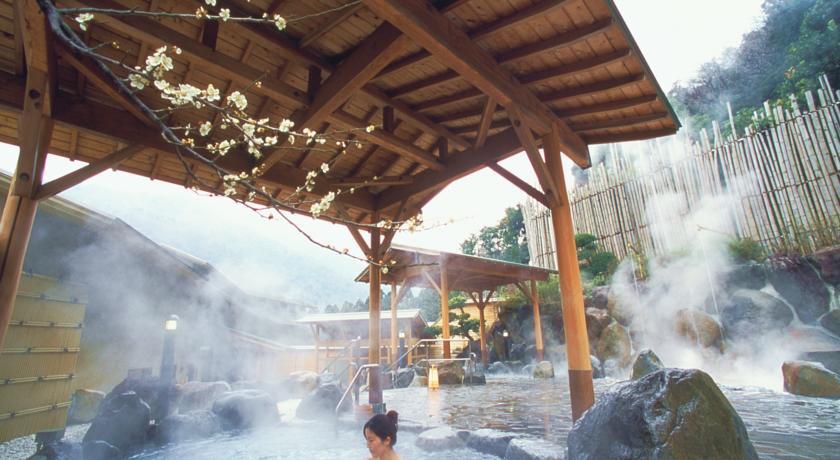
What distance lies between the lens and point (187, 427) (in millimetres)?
5922

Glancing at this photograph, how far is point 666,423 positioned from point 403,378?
9.46m

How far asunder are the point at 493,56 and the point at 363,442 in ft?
15.9

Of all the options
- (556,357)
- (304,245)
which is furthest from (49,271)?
(304,245)

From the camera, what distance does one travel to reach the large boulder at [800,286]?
913 centimetres

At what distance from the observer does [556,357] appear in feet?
48.1

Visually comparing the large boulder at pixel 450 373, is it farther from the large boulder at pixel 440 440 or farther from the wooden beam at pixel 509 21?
the wooden beam at pixel 509 21

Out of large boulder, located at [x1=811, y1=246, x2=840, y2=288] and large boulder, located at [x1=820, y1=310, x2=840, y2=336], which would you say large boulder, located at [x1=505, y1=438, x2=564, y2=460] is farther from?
large boulder, located at [x1=811, y1=246, x2=840, y2=288]

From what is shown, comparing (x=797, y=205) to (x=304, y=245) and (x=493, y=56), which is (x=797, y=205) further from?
(x=304, y=245)

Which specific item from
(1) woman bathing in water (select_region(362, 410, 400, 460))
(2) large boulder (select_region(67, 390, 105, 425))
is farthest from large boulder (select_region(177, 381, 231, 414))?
(1) woman bathing in water (select_region(362, 410, 400, 460))

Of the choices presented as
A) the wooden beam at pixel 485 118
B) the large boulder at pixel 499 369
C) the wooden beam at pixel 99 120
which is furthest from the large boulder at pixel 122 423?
the large boulder at pixel 499 369

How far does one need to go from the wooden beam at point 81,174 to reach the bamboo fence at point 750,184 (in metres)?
14.2

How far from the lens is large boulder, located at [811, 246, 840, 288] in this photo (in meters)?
8.89

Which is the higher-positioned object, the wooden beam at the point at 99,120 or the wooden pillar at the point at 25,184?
the wooden beam at the point at 99,120

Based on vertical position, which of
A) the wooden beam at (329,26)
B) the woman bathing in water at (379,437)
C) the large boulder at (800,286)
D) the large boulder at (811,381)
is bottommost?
the large boulder at (811,381)
